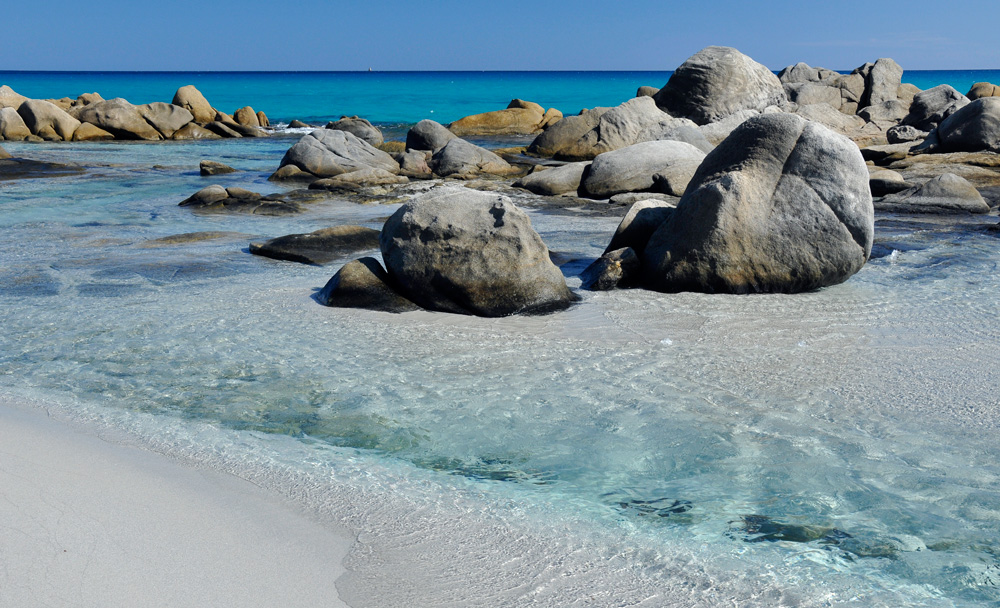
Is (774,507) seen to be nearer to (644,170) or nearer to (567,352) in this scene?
(567,352)

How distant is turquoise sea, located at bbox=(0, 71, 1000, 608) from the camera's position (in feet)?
10.0

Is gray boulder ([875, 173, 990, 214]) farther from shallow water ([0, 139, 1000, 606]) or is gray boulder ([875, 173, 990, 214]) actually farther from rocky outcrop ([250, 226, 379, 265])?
rocky outcrop ([250, 226, 379, 265])

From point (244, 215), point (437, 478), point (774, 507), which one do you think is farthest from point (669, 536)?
point (244, 215)

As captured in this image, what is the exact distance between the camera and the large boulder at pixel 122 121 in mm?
29500

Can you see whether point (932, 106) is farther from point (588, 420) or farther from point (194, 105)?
point (194, 105)

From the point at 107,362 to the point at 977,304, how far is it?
21.4 ft

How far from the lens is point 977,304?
22.3 ft

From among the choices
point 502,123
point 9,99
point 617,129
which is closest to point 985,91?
point 617,129

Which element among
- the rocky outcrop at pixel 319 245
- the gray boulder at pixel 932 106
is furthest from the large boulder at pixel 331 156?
the gray boulder at pixel 932 106

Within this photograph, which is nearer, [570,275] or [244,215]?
[570,275]

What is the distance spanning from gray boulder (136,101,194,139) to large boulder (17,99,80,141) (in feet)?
7.75

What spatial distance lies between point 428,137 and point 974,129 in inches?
479

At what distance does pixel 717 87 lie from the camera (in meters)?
21.8

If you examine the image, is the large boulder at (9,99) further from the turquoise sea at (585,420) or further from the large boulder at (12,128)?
the turquoise sea at (585,420)
